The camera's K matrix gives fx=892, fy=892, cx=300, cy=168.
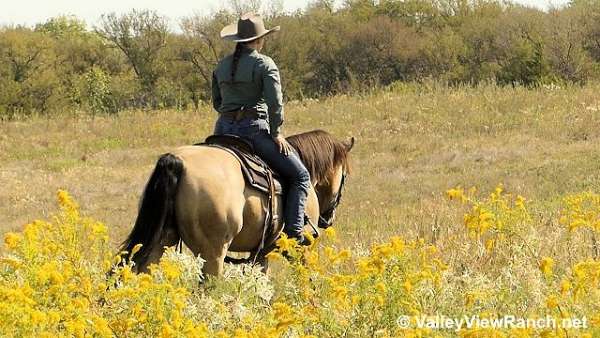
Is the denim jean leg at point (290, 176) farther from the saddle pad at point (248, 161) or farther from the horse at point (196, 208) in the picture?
the horse at point (196, 208)

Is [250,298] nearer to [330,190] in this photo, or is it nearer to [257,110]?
[257,110]

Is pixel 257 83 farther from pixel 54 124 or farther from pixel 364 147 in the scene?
pixel 54 124

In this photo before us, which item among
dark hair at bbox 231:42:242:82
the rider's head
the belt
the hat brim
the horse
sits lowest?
the horse

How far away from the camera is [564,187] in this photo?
44.9 feet

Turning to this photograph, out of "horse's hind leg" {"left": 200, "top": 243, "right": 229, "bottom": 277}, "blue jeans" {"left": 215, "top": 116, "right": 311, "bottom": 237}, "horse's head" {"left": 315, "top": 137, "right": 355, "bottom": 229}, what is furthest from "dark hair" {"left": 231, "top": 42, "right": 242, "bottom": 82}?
"horse's head" {"left": 315, "top": 137, "right": 355, "bottom": 229}

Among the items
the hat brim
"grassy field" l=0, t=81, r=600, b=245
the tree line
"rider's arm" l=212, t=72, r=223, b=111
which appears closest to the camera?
the hat brim

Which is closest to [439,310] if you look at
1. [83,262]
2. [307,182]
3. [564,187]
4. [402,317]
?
[402,317]

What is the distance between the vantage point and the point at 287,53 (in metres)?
47.3

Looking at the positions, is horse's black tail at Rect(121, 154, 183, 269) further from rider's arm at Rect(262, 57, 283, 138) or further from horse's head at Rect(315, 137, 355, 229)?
horse's head at Rect(315, 137, 355, 229)

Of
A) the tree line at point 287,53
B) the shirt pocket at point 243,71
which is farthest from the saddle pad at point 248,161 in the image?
the tree line at point 287,53

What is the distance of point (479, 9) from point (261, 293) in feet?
173

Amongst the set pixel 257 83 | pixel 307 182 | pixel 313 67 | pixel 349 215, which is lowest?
pixel 313 67

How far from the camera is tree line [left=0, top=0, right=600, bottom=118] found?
4269cm

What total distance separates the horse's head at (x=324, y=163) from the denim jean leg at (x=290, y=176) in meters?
0.55
